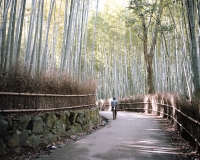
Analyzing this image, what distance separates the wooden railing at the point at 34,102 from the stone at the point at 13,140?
1.51 ft

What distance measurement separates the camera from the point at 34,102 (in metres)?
5.51

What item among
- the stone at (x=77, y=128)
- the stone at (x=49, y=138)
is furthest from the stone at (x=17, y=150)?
the stone at (x=77, y=128)

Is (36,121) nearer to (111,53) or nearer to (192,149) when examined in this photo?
(192,149)

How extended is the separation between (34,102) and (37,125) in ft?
1.91

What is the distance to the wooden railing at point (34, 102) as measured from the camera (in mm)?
4676

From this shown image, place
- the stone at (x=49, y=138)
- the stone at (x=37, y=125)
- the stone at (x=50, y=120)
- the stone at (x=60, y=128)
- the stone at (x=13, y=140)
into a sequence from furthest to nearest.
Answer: the stone at (x=60, y=128)
the stone at (x=50, y=120)
the stone at (x=49, y=138)
the stone at (x=37, y=125)
the stone at (x=13, y=140)

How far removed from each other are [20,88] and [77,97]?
331cm

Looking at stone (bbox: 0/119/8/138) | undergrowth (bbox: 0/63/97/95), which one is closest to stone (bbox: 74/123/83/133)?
undergrowth (bbox: 0/63/97/95)

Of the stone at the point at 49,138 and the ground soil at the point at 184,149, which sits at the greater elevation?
the stone at the point at 49,138

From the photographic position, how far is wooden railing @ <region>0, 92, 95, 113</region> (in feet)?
15.3

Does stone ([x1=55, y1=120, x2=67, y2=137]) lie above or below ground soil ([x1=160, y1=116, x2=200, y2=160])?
above

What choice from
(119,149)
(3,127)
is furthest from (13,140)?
(119,149)

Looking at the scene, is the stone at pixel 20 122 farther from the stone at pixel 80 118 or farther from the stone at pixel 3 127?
the stone at pixel 80 118

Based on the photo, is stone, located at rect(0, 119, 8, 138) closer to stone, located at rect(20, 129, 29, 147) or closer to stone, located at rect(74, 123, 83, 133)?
stone, located at rect(20, 129, 29, 147)
